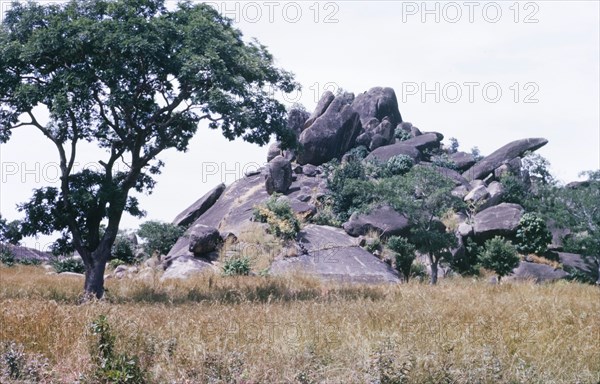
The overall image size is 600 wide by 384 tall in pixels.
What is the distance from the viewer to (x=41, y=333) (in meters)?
7.50

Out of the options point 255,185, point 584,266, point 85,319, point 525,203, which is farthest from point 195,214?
point 85,319

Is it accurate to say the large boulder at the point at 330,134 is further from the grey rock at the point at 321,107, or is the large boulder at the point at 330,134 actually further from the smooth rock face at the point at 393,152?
the smooth rock face at the point at 393,152

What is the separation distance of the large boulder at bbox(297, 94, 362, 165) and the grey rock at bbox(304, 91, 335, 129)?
546 mm

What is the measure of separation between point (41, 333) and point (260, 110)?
9297 millimetres

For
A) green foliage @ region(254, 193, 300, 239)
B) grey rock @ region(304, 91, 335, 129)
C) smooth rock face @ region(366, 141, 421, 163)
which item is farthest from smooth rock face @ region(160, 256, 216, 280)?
grey rock @ region(304, 91, 335, 129)

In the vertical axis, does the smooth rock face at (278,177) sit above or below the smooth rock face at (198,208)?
above

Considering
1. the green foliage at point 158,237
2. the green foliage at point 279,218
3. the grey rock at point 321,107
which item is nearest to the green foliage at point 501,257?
the green foliage at point 279,218

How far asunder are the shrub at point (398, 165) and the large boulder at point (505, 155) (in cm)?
584

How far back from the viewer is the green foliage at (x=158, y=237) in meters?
36.3

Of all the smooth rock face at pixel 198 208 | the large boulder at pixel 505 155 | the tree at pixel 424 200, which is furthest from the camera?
the large boulder at pixel 505 155

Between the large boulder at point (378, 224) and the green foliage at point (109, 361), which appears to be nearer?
the green foliage at point (109, 361)

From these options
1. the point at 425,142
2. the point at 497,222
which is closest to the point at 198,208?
the point at 497,222

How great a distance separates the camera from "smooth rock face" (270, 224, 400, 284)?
23.3m

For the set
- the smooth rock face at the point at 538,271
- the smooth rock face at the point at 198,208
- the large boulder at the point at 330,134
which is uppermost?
the large boulder at the point at 330,134
